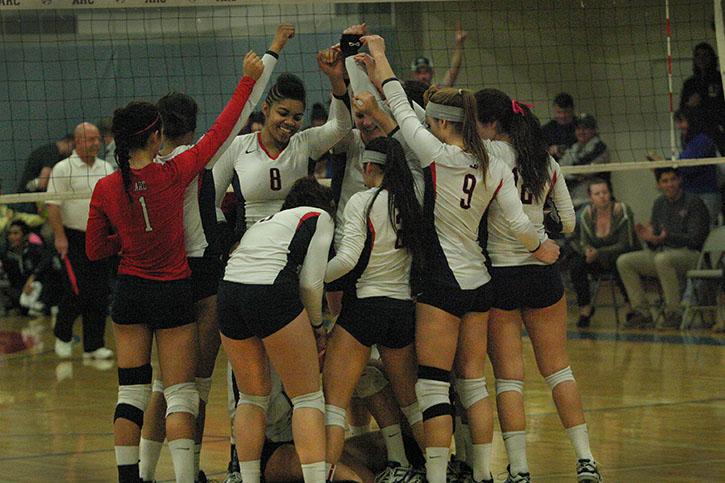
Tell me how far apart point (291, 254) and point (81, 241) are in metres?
6.08

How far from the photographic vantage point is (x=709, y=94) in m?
13.7

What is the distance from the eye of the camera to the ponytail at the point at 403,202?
614cm

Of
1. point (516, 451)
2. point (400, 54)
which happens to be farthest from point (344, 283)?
point (400, 54)

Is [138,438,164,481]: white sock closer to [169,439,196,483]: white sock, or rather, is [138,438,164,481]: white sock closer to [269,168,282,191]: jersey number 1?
[169,439,196,483]: white sock

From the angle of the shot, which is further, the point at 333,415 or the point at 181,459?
the point at 181,459

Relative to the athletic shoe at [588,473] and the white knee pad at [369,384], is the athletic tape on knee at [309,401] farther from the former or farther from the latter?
the athletic shoe at [588,473]

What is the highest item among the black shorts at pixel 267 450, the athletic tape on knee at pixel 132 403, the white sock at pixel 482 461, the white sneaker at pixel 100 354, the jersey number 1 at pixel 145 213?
the jersey number 1 at pixel 145 213

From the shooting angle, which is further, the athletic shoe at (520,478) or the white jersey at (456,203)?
the athletic shoe at (520,478)

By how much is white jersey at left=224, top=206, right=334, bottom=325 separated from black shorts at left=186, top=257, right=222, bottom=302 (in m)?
0.44

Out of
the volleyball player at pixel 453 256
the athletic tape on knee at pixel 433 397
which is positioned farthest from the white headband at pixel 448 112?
the athletic tape on knee at pixel 433 397

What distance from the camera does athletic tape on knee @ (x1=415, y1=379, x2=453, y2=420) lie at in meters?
6.09

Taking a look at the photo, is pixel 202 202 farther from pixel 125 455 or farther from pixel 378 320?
pixel 125 455

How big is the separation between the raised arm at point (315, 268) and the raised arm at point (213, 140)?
64cm

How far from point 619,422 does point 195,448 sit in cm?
306
